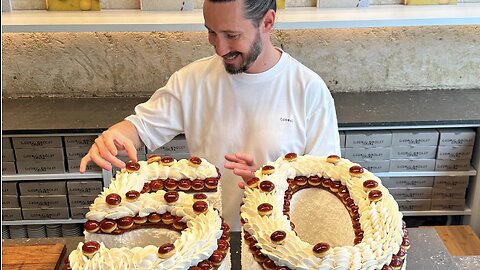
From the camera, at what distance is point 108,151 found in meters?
1.53

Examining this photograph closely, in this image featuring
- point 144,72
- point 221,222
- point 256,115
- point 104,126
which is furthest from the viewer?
point 144,72

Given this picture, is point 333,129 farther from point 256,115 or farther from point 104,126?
point 104,126

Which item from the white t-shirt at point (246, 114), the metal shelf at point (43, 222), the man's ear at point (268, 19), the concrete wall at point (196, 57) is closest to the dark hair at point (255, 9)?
the man's ear at point (268, 19)

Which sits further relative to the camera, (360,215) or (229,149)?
(229,149)

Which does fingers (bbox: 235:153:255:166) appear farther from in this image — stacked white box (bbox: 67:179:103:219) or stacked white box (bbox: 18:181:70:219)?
stacked white box (bbox: 18:181:70:219)

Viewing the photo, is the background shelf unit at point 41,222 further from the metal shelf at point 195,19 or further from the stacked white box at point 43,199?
the metal shelf at point 195,19

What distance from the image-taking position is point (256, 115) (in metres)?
1.80

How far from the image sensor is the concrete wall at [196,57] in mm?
3062

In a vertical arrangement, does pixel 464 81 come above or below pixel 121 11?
below

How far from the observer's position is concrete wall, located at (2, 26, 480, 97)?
3062 mm

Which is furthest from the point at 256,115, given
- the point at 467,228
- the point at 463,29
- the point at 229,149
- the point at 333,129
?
the point at 463,29

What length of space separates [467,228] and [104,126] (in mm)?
2073

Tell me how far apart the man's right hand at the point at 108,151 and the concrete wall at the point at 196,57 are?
5.05 ft

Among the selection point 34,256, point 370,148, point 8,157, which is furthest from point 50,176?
point 370,148
